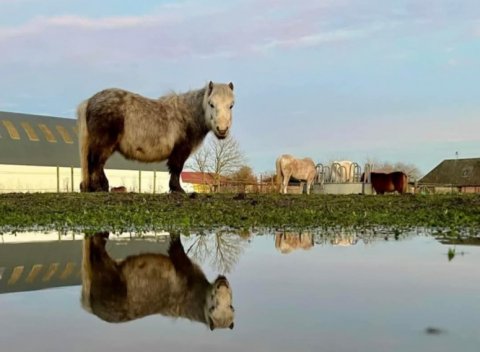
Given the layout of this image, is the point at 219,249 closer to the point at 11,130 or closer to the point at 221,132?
the point at 221,132

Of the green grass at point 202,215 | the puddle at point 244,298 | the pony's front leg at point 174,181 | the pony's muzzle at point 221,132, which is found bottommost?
the puddle at point 244,298

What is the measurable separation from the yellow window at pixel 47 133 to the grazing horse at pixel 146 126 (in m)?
28.9

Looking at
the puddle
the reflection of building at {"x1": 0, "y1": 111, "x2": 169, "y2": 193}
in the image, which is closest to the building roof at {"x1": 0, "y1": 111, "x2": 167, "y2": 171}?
the reflection of building at {"x1": 0, "y1": 111, "x2": 169, "y2": 193}

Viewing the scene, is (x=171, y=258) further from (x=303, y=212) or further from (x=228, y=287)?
(x=303, y=212)

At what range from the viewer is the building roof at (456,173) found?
77.9 metres

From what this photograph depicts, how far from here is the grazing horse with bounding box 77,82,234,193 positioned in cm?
1400

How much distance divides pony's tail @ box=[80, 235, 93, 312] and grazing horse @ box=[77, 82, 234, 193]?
7.71m

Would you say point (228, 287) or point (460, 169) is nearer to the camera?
point (228, 287)

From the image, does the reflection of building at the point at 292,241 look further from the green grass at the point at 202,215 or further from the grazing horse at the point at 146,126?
the grazing horse at the point at 146,126

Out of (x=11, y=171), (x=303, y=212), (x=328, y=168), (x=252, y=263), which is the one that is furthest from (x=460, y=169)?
(x=252, y=263)

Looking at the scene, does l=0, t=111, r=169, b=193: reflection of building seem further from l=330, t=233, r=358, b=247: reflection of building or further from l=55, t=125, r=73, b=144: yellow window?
l=330, t=233, r=358, b=247: reflection of building

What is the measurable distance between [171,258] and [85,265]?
0.79 metres

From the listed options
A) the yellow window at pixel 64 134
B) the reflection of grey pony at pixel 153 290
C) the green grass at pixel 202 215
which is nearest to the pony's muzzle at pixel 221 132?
the green grass at pixel 202 215

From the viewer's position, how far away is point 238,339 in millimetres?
2674
